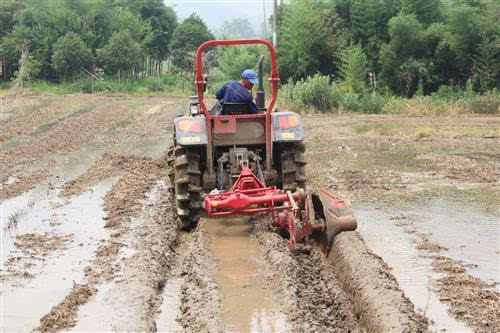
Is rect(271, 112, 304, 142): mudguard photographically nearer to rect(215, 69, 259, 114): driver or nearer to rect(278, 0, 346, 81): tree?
rect(215, 69, 259, 114): driver

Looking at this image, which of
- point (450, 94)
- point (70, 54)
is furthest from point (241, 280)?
point (70, 54)

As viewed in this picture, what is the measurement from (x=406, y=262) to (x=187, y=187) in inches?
92.6

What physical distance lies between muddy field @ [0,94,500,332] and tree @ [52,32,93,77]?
1989 cm

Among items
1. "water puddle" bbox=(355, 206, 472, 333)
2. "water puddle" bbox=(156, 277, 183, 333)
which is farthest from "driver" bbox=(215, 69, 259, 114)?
"water puddle" bbox=(156, 277, 183, 333)

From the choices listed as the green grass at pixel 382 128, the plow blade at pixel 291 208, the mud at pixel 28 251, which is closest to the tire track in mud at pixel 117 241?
the mud at pixel 28 251

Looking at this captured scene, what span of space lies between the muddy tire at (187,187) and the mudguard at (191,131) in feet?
0.78

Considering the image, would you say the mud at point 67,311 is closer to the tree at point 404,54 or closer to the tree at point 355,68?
the tree at point 355,68

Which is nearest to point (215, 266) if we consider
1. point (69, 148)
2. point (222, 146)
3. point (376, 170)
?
point (222, 146)

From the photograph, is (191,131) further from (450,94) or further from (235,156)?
(450,94)

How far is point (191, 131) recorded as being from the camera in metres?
6.84

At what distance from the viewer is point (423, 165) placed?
10906 millimetres

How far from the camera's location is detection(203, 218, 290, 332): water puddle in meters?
4.66

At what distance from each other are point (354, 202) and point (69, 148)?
6.54 m

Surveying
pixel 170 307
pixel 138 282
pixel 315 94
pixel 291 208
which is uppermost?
pixel 315 94
